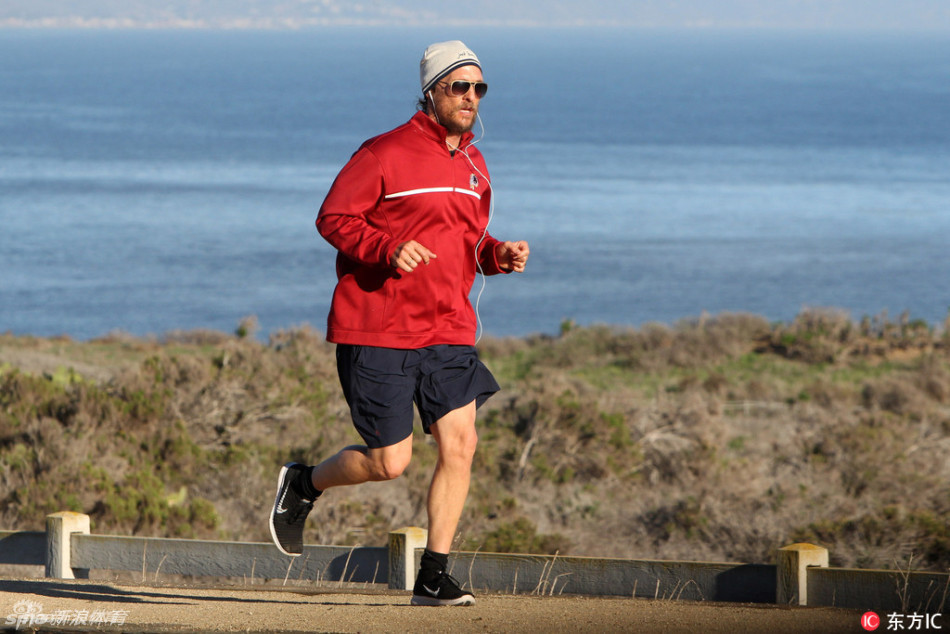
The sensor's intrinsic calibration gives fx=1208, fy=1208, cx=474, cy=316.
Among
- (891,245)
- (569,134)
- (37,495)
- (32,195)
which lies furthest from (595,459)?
(569,134)

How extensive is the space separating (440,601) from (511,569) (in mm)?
988

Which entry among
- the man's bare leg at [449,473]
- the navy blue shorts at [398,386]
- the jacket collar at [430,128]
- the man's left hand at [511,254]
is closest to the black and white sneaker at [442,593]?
the man's bare leg at [449,473]

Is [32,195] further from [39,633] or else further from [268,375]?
[39,633]

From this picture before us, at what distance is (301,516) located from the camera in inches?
199

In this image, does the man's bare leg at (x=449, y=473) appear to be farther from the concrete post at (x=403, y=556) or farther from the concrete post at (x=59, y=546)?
the concrete post at (x=59, y=546)

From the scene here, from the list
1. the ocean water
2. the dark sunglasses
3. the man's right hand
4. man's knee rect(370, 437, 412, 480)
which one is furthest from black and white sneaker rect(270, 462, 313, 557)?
the ocean water

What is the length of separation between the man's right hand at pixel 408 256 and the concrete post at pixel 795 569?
A: 201cm

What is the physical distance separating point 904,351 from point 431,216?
90.1 feet

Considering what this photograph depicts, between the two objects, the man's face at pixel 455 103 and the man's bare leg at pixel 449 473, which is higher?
the man's face at pixel 455 103

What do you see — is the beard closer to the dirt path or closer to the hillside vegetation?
the dirt path

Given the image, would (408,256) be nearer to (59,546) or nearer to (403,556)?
(403,556)

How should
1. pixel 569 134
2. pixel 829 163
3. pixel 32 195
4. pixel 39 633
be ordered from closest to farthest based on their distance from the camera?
1. pixel 39 633
2. pixel 32 195
3. pixel 829 163
4. pixel 569 134

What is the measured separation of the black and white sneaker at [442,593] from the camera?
15.4 ft

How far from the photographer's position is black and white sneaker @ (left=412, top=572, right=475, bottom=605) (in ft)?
15.4
